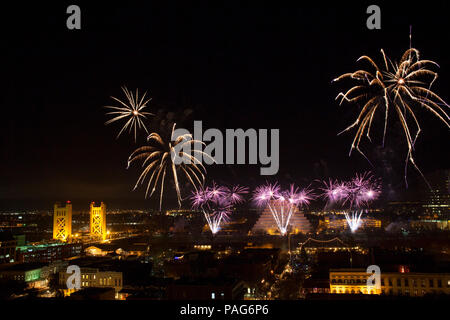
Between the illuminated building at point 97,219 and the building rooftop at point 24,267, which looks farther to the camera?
the illuminated building at point 97,219

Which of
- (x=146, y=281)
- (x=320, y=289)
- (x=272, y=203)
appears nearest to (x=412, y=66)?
(x=320, y=289)

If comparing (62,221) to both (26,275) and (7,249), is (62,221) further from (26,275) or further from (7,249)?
(26,275)

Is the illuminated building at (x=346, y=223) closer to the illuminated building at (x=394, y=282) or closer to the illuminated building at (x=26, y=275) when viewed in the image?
the illuminated building at (x=394, y=282)

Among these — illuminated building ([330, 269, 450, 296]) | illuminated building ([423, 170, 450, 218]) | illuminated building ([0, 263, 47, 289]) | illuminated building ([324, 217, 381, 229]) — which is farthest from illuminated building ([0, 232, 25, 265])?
illuminated building ([423, 170, 450, 218])

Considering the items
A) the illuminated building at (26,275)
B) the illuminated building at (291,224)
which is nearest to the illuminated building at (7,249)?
the illuminated building at (26,275)

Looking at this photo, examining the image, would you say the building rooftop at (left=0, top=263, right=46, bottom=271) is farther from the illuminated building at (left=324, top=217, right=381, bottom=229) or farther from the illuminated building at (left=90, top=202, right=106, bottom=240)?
the illuminated building at (left=324, top=217, right=381, bottom=229)

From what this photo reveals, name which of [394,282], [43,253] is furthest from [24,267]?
[394,282]
